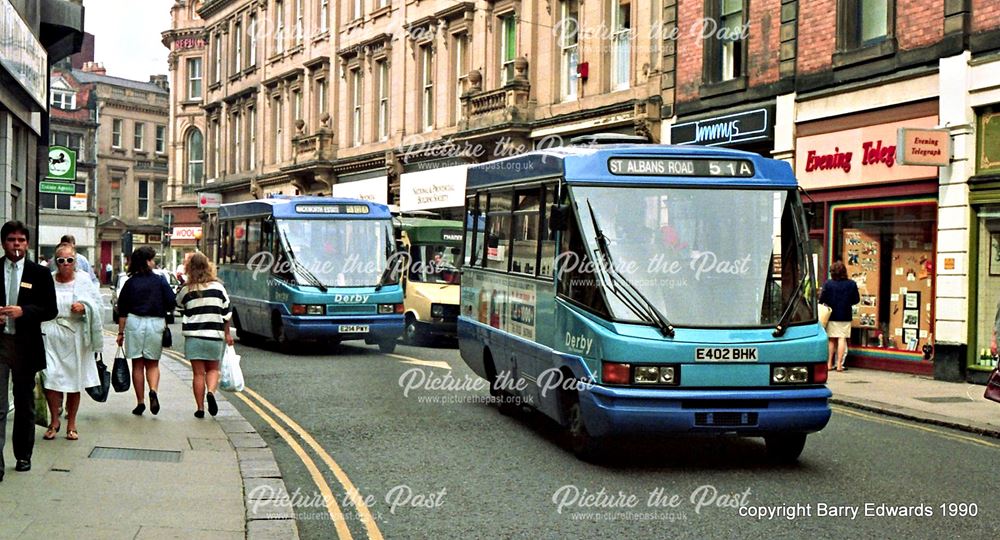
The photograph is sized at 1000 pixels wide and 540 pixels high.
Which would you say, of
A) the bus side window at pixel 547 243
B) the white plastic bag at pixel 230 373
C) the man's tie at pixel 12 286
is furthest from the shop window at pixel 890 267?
the man's tie at pixel 12 286

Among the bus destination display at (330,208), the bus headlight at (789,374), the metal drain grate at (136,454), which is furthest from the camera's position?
the bus destination display at (330,208)

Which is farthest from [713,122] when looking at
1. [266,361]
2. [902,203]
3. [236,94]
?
[236,94]

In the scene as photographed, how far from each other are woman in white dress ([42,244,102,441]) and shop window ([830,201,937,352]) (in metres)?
13.4

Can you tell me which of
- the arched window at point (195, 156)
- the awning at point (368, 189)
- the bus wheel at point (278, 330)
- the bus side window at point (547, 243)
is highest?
the arched window at point (195, 156)

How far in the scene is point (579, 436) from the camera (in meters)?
9.97

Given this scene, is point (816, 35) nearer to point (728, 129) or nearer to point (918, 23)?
point (918, 23)

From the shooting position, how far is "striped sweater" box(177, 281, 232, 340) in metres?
12.3

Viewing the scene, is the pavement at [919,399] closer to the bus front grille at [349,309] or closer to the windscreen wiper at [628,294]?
the windscreen wiper at [628,294]

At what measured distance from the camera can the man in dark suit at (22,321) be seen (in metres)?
8.38

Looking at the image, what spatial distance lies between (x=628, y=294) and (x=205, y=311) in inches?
196

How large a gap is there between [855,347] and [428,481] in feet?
43.5

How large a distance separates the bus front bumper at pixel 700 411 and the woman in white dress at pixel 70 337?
4.40m

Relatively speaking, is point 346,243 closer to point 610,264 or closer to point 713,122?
point 713,122

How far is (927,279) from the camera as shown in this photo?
62.5 ft
